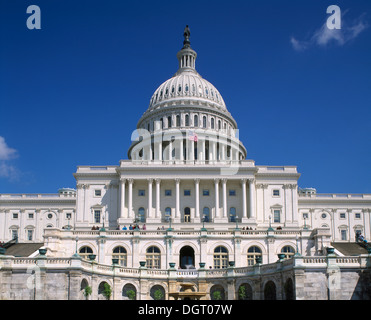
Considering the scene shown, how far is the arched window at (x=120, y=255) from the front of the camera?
227ft

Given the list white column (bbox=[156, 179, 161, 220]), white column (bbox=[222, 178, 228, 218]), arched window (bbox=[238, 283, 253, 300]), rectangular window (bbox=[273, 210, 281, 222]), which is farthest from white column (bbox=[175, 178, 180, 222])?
arched window (bbox=[238, 283, 253, 300])

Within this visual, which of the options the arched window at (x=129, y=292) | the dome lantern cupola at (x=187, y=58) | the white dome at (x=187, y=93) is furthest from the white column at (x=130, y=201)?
the dome lantern cupola at (x=187, y=58)

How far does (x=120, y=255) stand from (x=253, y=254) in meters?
16.9

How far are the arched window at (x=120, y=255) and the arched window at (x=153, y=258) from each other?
2826mm

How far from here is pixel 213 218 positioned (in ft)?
335

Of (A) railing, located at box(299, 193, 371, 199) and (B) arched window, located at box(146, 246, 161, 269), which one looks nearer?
(B) arched window, located at box(146, 246, 161, 269)

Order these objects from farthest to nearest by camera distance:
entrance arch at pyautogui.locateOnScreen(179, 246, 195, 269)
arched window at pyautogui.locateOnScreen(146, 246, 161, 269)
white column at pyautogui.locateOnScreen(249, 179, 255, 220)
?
white column at pyautogui.locateOnScreen(249, 179, 255, 220) → entrance arch at pyautogui.locateOnScreen(179, 246, 195, 269) → arched window at pyautogui.locateOnScreen(146, 246, 161, 269)

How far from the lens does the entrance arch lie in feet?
232

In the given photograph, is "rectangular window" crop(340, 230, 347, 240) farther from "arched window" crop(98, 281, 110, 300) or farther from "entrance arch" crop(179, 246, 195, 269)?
"arched window" crop(98, 281, 110, 300)

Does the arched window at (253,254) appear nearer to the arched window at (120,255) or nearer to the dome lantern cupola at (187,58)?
the arched window at (120,255)

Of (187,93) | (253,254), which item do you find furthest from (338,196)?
(253,254)

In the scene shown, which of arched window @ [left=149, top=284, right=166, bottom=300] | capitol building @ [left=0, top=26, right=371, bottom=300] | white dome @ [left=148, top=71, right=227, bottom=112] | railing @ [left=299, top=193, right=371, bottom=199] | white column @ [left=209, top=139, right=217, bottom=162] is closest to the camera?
capitol building @ [left=0, top=26, right=371, bottom=300]

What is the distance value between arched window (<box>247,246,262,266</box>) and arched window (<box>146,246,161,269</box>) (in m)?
11.4
